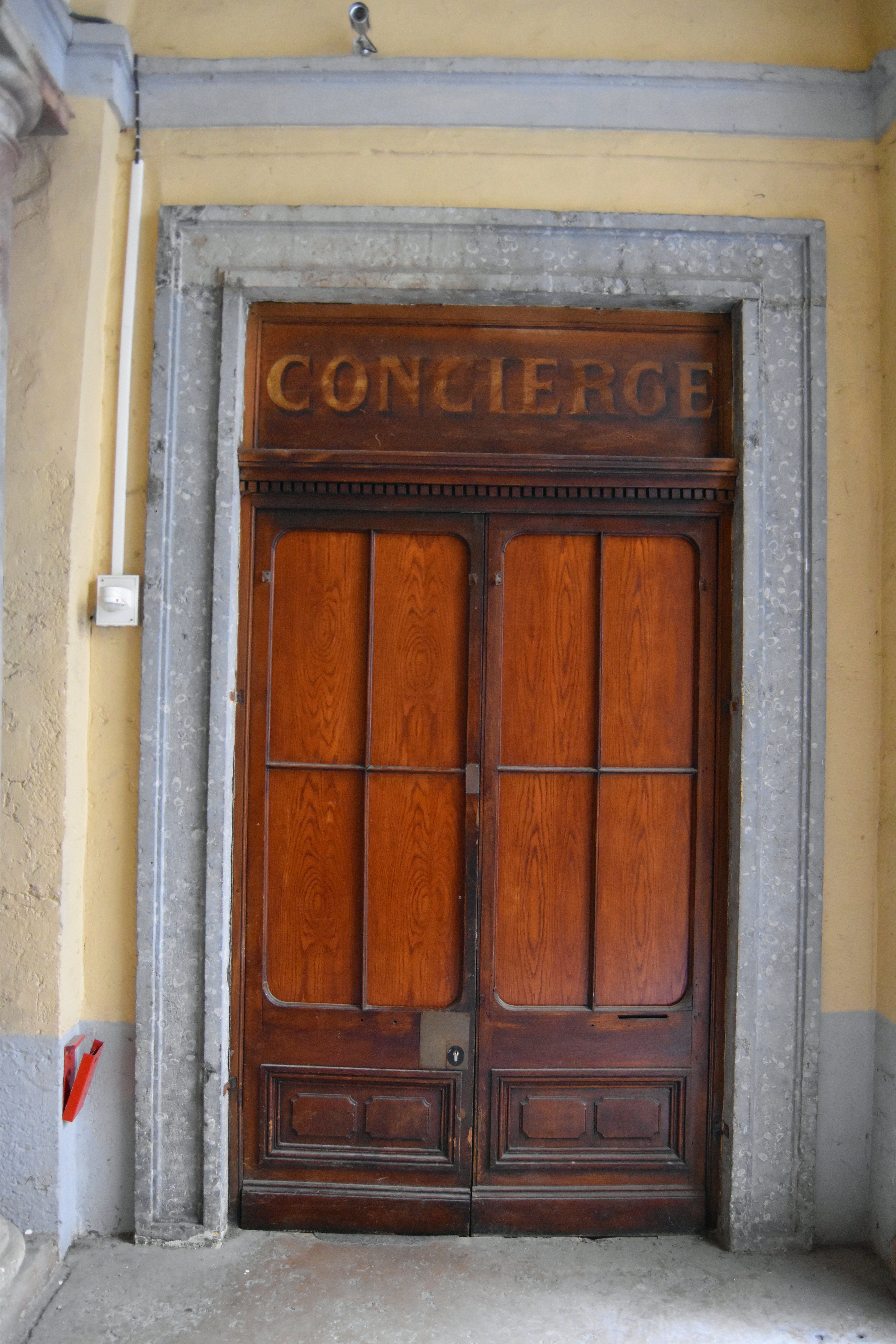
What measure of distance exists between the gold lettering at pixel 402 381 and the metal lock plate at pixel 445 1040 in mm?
1980

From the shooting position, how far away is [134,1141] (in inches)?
100

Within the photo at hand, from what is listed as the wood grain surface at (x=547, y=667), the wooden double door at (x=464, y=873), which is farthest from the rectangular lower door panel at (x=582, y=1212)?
the wood grain surface at (x=547, y=667)

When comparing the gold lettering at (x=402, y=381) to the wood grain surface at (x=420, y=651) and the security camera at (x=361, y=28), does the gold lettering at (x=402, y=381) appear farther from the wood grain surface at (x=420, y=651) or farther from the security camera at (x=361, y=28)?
the security camera at (x=361, y=28)

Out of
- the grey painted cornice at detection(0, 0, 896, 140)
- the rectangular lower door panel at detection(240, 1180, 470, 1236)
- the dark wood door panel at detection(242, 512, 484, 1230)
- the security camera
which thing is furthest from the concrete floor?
the security camera

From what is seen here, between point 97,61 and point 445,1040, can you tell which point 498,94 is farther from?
point 445,1040

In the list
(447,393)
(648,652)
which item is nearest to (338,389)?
(447,393)

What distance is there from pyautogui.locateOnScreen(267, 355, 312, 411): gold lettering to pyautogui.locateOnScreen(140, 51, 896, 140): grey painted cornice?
0.72m

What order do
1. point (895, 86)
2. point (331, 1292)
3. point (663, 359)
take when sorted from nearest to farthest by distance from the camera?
point (331, 1292) < point (895, 86) < point (663, 359)

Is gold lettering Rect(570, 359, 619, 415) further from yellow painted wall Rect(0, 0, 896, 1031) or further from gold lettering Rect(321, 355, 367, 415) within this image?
gold lettering Rect(321, 355, 367, 415)

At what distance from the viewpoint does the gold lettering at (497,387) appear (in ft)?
8.66

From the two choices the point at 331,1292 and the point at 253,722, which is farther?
the point at 253,722

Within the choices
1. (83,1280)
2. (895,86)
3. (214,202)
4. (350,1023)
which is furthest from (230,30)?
(83,1280)

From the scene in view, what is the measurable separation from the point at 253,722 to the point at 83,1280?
1.70m

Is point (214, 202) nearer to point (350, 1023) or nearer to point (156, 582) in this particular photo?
point (156, 582)
